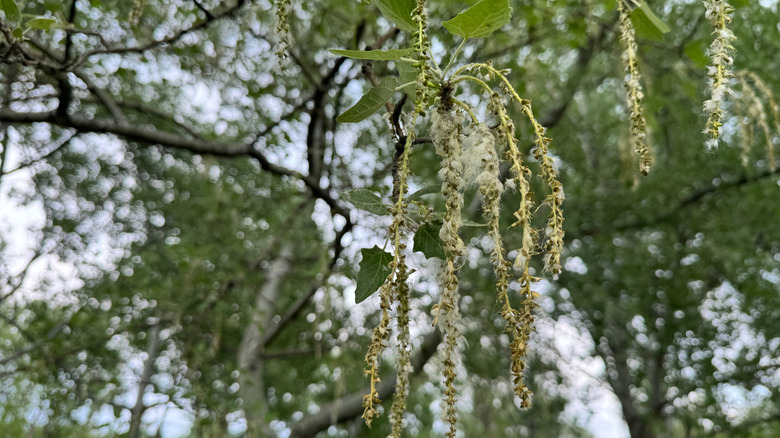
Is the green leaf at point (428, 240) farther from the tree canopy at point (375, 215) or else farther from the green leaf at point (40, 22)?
the green leaf at point (40, 22)

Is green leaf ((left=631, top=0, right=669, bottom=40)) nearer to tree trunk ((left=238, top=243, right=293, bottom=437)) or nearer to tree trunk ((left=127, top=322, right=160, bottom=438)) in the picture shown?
tree trunk ((left=238, top=243, right=293, bottom=437))

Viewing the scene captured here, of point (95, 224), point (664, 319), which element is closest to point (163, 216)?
point (95, 224)

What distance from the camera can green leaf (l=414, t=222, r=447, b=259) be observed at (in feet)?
2.91

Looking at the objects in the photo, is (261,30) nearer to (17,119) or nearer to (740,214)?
(17,119)

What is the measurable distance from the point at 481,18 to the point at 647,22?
60 cm

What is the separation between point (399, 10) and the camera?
0.91 m

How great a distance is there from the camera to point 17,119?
6.77 ft

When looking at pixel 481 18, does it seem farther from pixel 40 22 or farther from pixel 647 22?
pixel 40 22

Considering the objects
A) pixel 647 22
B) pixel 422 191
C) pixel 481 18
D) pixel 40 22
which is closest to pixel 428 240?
pixel 422 191

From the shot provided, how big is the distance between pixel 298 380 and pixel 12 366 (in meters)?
2.75

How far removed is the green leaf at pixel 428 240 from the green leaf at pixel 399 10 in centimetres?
34

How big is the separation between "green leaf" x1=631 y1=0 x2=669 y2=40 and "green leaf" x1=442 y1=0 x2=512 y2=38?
0.45 meters

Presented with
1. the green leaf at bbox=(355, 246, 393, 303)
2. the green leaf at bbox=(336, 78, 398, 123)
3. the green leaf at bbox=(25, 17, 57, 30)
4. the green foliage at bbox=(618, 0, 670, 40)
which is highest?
the green leaf at bbox=(25, 17, 57, 30)

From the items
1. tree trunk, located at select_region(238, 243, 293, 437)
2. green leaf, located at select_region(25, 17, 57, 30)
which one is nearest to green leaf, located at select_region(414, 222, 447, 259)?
green leaf, located at select_region(25, 17, 57, 30)
